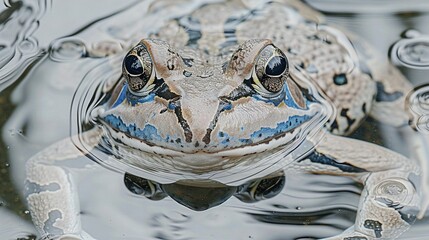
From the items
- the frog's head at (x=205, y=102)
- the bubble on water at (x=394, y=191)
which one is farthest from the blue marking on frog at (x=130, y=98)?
the bubble on water at (x=394, y=191)

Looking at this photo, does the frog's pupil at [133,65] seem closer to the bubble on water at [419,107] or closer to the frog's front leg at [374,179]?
the frog's front leg at [374,179]

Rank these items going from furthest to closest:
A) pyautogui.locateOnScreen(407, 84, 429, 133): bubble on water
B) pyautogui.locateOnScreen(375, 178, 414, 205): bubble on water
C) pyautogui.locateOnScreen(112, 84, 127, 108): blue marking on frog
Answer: pyautogui.locateOnScreen(407, 84, 429, 133): bubble on water → pyautogui.locateOnScreen(112, 84, 127, 108): blue marking on frog → pyautogui.locateOnScreen(375, 178, 414, 205): bubble on water

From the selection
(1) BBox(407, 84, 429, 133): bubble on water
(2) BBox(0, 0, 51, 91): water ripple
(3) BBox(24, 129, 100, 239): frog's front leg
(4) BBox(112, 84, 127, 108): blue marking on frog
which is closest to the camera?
(3) BBox(24, 129, 100, 239): frog's front leg

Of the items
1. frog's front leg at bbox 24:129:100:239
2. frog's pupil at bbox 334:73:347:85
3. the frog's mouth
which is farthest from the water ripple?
frog's pupil at bbox 334:73:347:85

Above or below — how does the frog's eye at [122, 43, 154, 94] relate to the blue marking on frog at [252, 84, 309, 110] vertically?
above

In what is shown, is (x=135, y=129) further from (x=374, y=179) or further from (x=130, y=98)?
(x=374, y=179)

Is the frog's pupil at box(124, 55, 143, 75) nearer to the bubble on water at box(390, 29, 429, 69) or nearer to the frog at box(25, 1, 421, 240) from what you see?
the frog at box(25, 1, 421, 240)

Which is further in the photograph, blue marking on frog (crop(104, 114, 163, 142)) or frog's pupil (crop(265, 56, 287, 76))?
frog's pupil (crop(265, 56, 287, 76))
